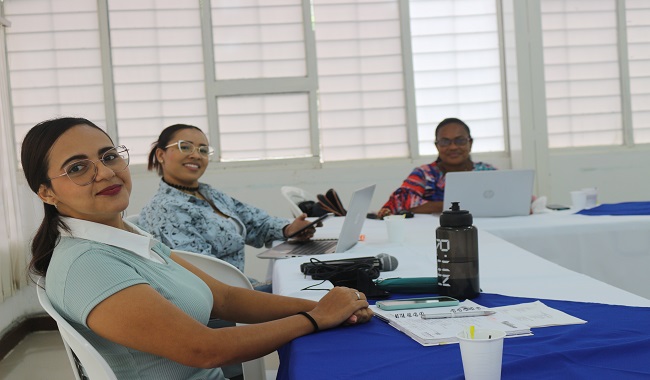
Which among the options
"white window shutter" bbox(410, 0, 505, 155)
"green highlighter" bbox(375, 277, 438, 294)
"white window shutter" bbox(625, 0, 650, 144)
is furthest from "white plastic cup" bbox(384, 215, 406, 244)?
"white window shutter" bbox(625, 0, 650, 144)

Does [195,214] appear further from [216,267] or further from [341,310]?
[341,310]

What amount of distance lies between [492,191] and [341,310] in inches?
82.4

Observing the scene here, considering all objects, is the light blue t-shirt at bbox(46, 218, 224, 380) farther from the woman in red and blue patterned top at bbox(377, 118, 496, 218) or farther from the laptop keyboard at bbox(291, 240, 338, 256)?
the woman in red and blue patterned top at bbox(377, 118, 496, 218)

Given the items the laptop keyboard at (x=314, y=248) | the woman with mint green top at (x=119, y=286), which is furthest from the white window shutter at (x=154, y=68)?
the woman with mint green top at (x=119, y=286)

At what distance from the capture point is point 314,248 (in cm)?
269

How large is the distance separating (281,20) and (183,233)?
10.8 feet

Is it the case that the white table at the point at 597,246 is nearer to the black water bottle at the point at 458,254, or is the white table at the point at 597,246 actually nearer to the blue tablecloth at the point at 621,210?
the blue tablecloth at the point at 621,210

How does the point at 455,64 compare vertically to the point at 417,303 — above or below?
above

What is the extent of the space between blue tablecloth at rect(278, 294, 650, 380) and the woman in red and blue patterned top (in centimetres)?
267

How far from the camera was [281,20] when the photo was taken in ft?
18.2

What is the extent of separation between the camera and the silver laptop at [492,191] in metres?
3.15

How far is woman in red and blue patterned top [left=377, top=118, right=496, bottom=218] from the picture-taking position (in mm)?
4031

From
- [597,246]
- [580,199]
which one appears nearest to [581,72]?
[580,199]

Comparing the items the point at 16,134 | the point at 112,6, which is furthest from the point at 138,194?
the point at 112,6
